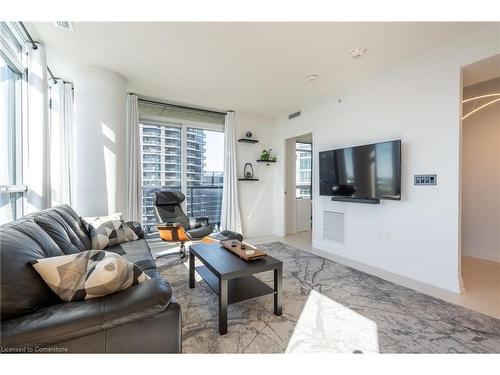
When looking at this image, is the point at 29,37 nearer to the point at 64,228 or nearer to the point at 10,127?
the point at 10,127

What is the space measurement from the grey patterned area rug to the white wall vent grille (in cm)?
107

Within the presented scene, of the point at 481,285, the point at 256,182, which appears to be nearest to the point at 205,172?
the point at 256,182

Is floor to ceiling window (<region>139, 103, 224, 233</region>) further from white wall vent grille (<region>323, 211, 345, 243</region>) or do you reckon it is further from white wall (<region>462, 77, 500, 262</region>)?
white wall (<region>462, 77, 500, 262</region>)

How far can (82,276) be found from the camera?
44.1 inches

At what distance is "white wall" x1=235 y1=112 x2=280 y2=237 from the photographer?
190 inches

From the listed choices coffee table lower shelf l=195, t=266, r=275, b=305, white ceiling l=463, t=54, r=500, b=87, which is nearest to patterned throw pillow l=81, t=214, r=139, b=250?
coffee table lower shelf l=195, t=266, r=275, b=305

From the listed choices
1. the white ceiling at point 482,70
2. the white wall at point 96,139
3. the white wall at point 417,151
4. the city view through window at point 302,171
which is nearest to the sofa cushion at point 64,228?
the white wall at point 96,139

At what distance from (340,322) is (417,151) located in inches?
83.4

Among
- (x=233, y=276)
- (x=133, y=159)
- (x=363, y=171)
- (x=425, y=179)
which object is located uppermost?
(x=133, y=159)

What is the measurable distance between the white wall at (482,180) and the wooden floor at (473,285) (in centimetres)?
27

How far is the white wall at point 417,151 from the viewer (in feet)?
7.77

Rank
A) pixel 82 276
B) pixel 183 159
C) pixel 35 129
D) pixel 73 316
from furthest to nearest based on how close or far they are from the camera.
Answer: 1. pixel 183 159
2. pixel 35 129
3. pixel 82 276
4. pixel 73 316
